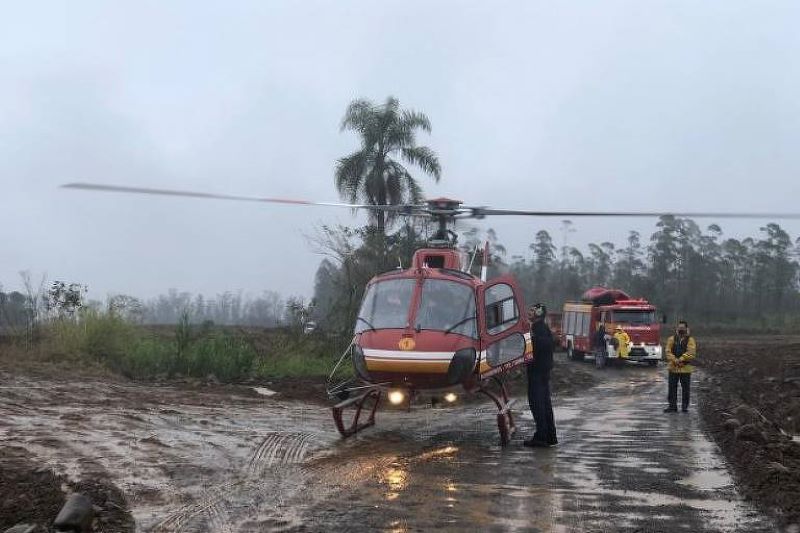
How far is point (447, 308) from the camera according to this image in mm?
10531

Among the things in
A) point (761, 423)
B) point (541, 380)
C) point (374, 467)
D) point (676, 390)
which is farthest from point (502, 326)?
point (676, 390)

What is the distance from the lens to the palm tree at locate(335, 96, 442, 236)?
86.2ft

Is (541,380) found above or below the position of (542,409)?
above

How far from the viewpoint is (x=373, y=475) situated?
840cm

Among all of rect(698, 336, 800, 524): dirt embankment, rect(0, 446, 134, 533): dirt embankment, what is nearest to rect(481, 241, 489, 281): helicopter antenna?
rect(698, 336, 800, 524): dirt embankment

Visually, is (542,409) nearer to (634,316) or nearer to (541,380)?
(541,380)

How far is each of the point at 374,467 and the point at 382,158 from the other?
18.7 metres

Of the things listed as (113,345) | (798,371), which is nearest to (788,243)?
(798,371)

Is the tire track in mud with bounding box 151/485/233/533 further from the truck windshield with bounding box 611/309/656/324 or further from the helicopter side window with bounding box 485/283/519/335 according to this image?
the truck windshield with bounding box 611/309/656/324

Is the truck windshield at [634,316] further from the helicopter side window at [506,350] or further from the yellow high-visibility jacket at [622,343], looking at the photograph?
the helicopter side window at [506,350]

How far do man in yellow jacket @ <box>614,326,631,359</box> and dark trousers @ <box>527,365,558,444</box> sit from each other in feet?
62.9

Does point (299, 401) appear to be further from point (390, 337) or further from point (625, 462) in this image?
point (625, 462)

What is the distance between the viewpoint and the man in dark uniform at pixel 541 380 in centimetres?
1052

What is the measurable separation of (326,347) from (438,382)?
12.4 m
